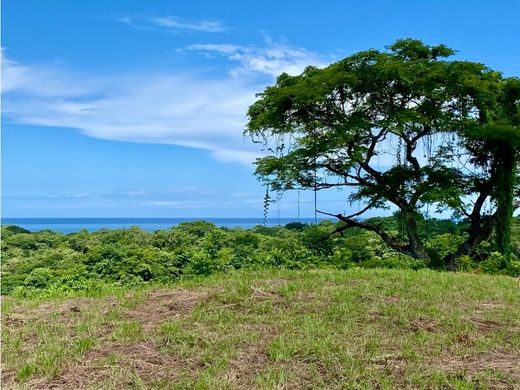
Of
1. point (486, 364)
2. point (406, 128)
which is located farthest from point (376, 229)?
point (486, 364)

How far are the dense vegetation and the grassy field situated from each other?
2.24 meters

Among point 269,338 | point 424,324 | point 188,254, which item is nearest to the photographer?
point 269,338

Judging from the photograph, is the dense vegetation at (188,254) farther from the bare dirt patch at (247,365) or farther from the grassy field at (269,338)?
the bare dirt patch at (247,365)

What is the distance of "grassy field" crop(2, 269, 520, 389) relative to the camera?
326 centimetres

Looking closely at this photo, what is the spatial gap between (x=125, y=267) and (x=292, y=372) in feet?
20.3

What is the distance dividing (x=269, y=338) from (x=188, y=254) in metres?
6.06

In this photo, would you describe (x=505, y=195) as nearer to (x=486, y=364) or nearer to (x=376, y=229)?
(x=376, y=229)

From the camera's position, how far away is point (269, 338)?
3.99m

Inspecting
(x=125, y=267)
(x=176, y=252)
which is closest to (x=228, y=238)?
(x=176, y=252)

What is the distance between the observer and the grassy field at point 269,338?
326 centimetres

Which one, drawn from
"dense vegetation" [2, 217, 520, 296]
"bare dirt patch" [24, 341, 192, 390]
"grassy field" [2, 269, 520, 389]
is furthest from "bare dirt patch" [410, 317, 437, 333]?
"dense vegetation" [2, 217, 520, 296]

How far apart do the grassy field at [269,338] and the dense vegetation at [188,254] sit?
2.24 m

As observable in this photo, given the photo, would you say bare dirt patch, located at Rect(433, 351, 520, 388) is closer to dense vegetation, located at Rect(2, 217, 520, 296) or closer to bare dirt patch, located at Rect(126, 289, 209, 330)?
bare dirt patch, located at Rect(126, 289, 209, 330)

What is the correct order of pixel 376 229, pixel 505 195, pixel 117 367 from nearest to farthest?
pixel 117 367, pixel 505 195, pixel 376 229
